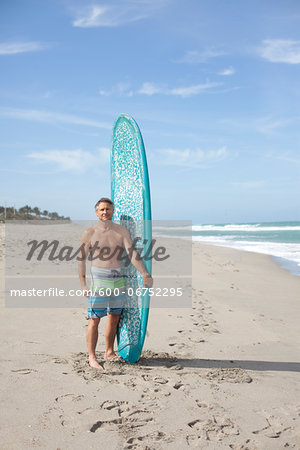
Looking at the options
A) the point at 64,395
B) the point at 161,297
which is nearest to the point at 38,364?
the point at 64,395

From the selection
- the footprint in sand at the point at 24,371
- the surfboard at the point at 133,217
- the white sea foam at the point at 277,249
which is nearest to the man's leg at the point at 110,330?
the surfboard at the point at 133,217

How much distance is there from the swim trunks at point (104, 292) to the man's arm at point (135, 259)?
204 millimetres

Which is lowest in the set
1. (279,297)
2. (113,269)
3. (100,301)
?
(279,297)

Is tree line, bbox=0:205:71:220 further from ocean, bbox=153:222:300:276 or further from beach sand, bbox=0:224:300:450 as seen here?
beach sand, bbox=0:224:300:450

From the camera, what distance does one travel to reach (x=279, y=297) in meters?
7.39

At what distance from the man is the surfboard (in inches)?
6.7

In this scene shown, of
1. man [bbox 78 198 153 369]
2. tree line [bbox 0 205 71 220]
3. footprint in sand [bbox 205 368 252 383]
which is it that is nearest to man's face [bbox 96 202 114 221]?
man [bbox 78 198 153 369]

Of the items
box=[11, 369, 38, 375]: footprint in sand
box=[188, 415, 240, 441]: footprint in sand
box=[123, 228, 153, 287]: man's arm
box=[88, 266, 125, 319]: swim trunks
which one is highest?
box=[123, 228, 153, 287]: man's arm

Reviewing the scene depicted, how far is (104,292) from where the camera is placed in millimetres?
3545

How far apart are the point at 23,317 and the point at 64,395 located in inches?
101

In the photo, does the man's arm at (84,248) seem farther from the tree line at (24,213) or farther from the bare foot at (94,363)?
the tree line at (24,213)

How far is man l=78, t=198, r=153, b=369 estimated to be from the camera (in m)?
3.53

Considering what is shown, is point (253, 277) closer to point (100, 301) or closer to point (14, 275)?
point (14, 275)

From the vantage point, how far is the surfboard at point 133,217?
11.8ft
